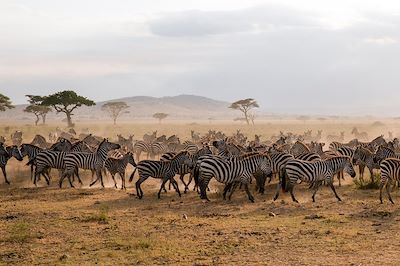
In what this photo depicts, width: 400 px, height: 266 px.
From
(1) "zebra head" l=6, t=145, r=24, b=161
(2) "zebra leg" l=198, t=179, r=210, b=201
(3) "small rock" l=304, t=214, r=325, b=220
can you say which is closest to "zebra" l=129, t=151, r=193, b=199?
(2) "zebra leg" l=198, t=179, r=210, b=201

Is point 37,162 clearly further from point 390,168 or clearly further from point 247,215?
point 390,168

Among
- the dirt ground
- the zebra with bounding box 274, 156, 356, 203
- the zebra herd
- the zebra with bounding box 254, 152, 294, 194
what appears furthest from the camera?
the zebra with bounding box 254, 152, 294, 194

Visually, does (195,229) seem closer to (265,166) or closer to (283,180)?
(265,166)

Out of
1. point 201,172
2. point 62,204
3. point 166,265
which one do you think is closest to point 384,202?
point 201,172

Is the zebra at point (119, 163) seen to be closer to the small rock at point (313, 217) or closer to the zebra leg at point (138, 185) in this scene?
the zebra leg at point (138, 185)

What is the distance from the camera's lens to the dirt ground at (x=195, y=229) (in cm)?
930

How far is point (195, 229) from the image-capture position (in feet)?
37.7

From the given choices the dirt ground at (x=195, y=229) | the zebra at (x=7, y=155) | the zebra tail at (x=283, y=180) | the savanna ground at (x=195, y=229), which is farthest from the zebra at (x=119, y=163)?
the zebra tail at (x=283, y=180)

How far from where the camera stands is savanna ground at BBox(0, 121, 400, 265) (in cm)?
931

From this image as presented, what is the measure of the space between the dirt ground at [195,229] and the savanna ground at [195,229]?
0.02 meters

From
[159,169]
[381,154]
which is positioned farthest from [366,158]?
[159,169]

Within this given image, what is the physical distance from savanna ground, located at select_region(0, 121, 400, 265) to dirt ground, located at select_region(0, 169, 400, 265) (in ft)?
0.07

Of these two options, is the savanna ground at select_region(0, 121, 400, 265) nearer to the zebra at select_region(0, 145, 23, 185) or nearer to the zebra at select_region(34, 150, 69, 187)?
the zebra at select_region(34, 150, 69, 187)

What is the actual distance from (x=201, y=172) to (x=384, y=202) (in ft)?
17.8
